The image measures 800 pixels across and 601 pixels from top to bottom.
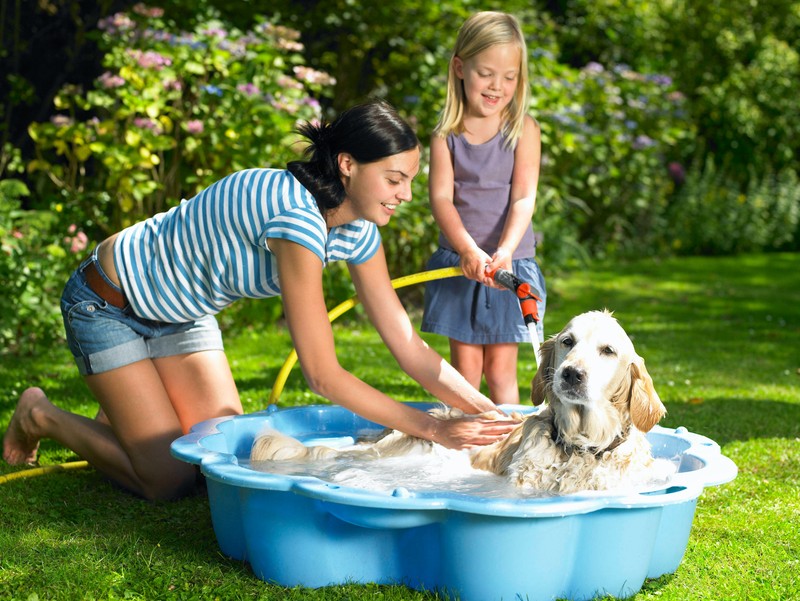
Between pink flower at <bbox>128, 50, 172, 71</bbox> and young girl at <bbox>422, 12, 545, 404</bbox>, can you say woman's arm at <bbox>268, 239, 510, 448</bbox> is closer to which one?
young girl at <bbox>422, 12, 545, 404</bbox>

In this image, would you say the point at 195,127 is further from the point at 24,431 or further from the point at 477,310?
the point at 477,310

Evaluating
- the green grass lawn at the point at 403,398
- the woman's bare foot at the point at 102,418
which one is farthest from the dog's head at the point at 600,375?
the woman's bare foot at the point at 102,418

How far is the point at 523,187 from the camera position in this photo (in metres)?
4.73

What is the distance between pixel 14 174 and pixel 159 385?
5.35m

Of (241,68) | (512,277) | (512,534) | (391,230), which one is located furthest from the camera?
(391,230)

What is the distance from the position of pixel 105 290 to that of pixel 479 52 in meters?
1.99

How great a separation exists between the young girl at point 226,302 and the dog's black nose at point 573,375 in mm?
482

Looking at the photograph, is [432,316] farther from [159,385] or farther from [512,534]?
[512,534]

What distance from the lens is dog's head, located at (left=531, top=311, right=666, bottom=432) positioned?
3271mm

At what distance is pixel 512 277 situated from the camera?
4.00 metres

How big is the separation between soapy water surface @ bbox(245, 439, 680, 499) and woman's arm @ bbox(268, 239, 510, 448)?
0.21 m

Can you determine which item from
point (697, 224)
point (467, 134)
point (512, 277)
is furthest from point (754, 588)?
point (697, 224)

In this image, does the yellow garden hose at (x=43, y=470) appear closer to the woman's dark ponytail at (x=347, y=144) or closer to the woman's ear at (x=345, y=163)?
the woman's dark ponytail at (x=347, y=144)

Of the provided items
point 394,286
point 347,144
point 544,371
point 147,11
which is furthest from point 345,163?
point 147,11
